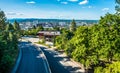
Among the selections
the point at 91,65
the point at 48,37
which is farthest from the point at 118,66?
the point at 48,37

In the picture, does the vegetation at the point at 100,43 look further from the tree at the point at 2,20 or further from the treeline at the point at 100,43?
the tree at the point at 2,20

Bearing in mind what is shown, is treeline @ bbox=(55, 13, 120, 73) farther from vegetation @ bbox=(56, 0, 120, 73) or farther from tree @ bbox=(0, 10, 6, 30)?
tree @ bbox=(0, 10, 6, 30)

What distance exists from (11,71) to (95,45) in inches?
651

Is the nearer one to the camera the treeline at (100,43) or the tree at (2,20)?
the treeline at (100,43)

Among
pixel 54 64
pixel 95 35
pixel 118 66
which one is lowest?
pixel 54 64

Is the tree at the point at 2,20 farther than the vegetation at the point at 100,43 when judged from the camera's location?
Yes

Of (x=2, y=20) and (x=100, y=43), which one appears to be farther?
(x=2, y=20)

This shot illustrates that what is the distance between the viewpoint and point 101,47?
134ft

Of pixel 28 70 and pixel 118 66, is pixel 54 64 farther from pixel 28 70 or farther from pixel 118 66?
pixel 118 66

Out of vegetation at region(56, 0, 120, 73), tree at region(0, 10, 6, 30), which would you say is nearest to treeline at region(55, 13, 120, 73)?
vegetation at region(56, 0, 120, 73)

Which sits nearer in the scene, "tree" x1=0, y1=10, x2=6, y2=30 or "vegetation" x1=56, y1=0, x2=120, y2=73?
"vegetation" x1=56, y1=0, x2=120, y2=73

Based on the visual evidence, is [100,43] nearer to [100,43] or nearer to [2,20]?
[100,43]

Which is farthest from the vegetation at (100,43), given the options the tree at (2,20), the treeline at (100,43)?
the tree at (2,20)

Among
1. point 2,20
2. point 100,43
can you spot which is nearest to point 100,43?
point 100,43
